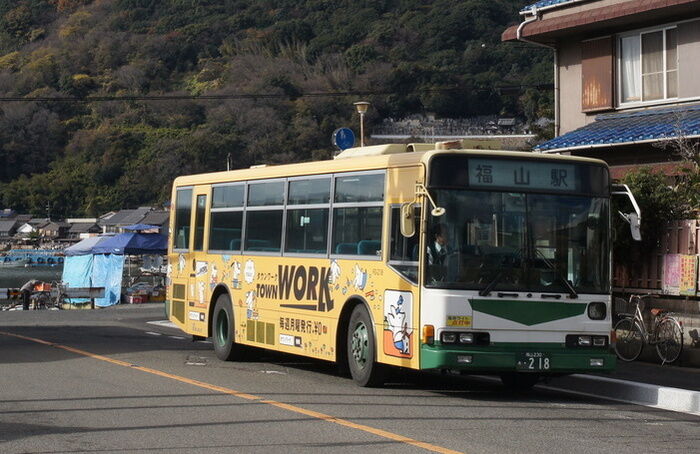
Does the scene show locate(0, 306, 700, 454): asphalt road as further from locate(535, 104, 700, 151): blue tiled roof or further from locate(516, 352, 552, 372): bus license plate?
locate(535, 104, 700, 151): blue tiled roof

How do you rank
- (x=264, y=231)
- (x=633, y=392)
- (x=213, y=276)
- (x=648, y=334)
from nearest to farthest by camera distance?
(x=633, y=392)
(x=264, y=231)
(x=648, y=334)
(x=213, y=276)

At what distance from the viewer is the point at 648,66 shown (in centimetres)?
2217

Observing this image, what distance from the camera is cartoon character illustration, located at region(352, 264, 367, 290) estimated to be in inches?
536

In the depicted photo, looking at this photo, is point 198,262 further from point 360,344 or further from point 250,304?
point 360,344

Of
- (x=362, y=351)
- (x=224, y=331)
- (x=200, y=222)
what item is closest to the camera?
(x=362, y=351)

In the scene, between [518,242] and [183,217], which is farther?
[183,217]

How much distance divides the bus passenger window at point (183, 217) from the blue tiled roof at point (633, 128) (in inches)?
279

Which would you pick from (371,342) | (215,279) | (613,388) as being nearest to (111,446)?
(371,342)

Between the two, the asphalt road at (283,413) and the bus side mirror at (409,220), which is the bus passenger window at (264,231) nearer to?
the asphalt road at (283,413)

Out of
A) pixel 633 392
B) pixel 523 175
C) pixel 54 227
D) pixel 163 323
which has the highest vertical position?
pixel 54 227

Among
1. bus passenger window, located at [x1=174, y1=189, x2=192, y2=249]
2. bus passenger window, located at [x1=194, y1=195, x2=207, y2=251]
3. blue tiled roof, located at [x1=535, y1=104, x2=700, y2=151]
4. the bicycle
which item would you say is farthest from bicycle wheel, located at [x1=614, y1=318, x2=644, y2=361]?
bus passenger window, located at [x1=174, y1=189, x2=192, y2=249]

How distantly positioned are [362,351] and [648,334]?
17.7ft

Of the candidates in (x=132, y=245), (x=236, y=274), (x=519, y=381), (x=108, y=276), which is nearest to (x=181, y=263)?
(x=236, y=274)

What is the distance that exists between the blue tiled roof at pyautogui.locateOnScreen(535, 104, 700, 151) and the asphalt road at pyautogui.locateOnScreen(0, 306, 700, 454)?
690 centimetres
